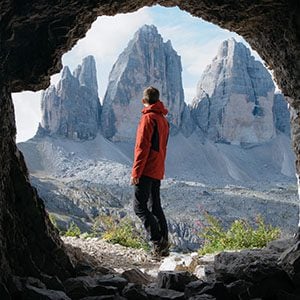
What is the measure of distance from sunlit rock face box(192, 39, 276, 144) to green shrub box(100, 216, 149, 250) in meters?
81.4

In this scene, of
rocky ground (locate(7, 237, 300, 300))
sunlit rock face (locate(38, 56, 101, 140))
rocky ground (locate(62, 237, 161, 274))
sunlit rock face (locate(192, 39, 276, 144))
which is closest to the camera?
rocky ground (locate(7, 237, 300, 300))

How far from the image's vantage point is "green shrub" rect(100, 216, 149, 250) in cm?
889

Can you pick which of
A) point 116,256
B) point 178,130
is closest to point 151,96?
point 116,256

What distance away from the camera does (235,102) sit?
303ft

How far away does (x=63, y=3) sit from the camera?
4.15m

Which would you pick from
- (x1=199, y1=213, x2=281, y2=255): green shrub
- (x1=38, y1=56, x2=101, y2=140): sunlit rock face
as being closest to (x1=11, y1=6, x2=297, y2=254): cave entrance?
(x1=38, y1=56, x2=101, y2=140): sunlit rock face

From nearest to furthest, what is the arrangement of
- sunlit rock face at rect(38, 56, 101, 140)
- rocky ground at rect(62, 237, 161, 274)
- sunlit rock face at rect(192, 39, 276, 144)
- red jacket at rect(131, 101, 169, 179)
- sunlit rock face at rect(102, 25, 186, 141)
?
1. rocky ground at rect(62, 237, 161, 274)
2. red jacket at rect(131, 101, 169, 179)
3. sunlit rock face at rect(38, 56, 101, 140)
4. sunlit rock face at rect(102, 25, 186, 141)
5. sunlit rock face at rect(192, 39, 276, 144)

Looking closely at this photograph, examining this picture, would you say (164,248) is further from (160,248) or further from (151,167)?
(151,167)

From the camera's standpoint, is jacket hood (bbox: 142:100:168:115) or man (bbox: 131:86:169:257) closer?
man (bbox: 131:86:169:257)

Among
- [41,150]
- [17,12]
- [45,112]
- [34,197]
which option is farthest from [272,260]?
[45,112]

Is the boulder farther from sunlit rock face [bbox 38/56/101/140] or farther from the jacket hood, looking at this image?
sunlit rock face [bbox 38/56/101/140]

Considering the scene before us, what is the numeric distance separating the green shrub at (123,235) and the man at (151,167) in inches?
67.1

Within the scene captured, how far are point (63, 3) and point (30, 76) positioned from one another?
2.64 ft

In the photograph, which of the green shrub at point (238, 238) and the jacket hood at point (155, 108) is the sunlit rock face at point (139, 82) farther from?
the jacket hood at point (155, 108)
